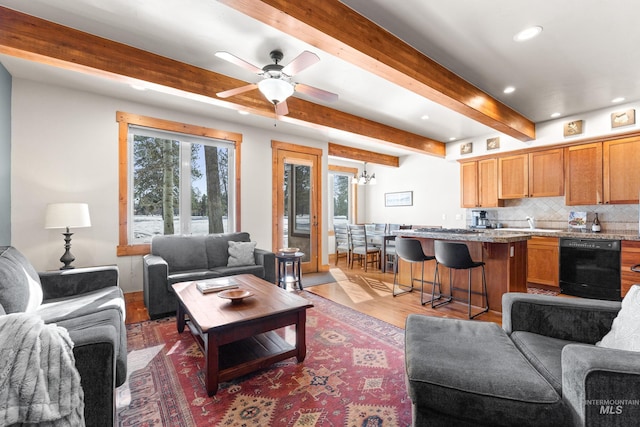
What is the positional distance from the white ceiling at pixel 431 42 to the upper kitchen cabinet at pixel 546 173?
3.19ft

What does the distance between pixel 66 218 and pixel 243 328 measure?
8.32ft

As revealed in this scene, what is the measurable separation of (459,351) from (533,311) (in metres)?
0.69

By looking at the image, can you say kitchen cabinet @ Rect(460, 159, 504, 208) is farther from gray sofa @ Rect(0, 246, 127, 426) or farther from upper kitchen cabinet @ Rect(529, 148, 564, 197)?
gray sofa @ Rect(0, 246, 127, 426)

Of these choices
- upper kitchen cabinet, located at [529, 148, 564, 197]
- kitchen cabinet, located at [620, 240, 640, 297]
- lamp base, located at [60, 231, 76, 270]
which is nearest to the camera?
Answer: lamp base, located at [60, 231, 76, 270]

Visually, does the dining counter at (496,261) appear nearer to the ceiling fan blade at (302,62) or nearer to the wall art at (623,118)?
the wall art at (623,118)

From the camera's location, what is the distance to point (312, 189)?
576cm

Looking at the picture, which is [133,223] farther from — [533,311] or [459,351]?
[533,311]

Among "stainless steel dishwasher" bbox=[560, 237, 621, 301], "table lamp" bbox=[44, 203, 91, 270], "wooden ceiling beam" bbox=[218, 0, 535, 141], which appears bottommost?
"stainless steel dishwasher" bbox=[560, 237, 621, 301]

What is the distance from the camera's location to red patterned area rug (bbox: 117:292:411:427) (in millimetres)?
1656

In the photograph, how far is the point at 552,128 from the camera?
4.64 meters

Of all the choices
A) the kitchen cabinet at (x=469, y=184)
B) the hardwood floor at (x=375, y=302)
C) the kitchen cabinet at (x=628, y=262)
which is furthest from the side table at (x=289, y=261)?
the kitchen cabinet at (x=628, y=262)

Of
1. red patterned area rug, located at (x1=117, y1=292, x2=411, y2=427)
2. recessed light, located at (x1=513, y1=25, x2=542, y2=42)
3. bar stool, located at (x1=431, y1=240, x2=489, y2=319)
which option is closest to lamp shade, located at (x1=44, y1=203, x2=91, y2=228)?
red patterned area rug, located at (x1=117, y1=292, x2=411, y2=427)

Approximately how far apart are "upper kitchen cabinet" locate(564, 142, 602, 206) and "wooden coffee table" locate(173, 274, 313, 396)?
4731mm

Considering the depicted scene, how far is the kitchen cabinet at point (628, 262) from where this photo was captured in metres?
3.63
